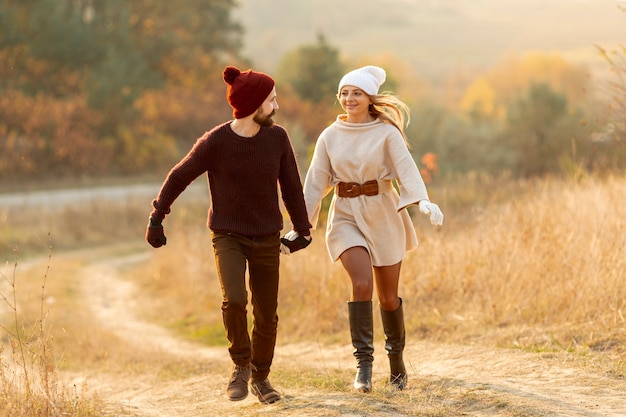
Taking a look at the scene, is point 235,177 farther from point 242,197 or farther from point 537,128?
point 537,128

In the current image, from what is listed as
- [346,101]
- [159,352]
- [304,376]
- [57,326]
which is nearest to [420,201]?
[346,101]

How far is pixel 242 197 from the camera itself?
534 cm

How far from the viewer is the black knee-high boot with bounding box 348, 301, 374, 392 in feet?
18.5

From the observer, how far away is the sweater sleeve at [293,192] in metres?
5.52

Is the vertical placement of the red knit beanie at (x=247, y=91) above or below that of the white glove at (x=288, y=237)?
above

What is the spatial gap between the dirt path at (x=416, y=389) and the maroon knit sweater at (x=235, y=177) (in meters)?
1.10

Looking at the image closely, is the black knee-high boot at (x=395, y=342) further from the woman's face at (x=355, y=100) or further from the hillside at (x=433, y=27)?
the hillside at (x=433, y=27)

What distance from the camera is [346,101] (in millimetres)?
5727

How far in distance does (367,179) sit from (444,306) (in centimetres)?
328

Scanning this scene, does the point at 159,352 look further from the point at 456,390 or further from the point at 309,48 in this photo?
the point at 309,48

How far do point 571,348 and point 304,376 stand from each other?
6.37 feet

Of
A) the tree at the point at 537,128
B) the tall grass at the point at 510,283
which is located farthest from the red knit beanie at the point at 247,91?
the tree at the point at 537,128

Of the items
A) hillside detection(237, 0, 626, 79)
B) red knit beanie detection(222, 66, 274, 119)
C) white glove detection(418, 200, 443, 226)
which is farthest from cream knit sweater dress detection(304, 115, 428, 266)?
hillside detection(237, 0, 626, 79)

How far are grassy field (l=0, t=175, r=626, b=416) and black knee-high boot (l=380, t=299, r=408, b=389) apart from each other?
0.62 ft
